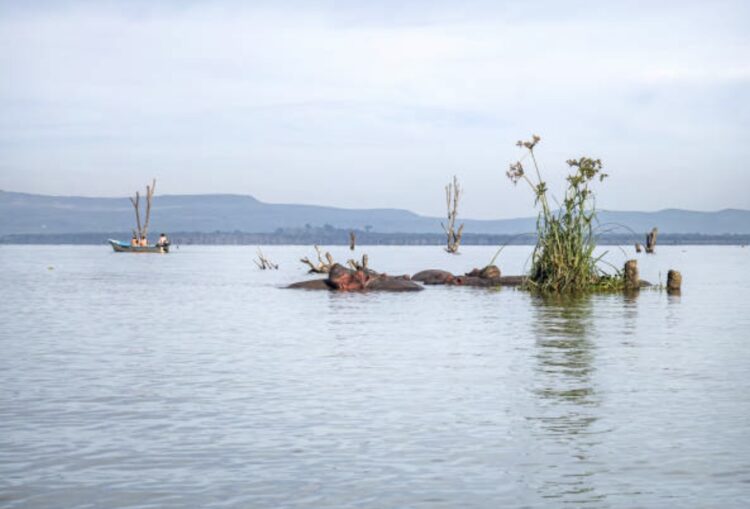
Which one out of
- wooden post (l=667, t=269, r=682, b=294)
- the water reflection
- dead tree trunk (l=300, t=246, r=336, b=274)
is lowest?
the water reflection

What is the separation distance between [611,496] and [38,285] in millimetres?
48865

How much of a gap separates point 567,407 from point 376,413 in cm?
257

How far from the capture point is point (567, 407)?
1531cm

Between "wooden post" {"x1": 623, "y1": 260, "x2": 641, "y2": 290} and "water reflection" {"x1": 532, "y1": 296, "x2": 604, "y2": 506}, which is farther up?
"wooden post" {"x1": 623, "y1": 260, "x2": 641, "y2": 290}

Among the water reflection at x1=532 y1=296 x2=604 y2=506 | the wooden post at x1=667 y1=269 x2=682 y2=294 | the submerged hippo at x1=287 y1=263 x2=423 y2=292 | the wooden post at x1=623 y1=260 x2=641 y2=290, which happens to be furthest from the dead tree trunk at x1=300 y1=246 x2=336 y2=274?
the water reflection at x1=532 y1=296 x2=604 y2=506

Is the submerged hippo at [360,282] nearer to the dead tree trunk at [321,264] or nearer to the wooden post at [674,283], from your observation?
the dead tree trunk at [321,264]

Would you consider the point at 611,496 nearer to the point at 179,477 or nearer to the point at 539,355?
the point at 179,477

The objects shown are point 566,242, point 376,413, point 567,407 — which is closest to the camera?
point 376,413

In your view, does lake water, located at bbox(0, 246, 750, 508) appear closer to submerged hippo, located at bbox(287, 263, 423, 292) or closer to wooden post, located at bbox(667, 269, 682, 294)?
submerged hippo, located at bbox(287, 263, 423, 292)

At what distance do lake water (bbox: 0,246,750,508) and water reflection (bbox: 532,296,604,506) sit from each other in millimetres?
46

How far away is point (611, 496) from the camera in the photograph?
404 inches

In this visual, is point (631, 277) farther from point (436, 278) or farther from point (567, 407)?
point (567, 407)

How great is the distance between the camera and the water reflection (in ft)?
35.3

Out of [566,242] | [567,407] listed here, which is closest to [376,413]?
[567,407]
